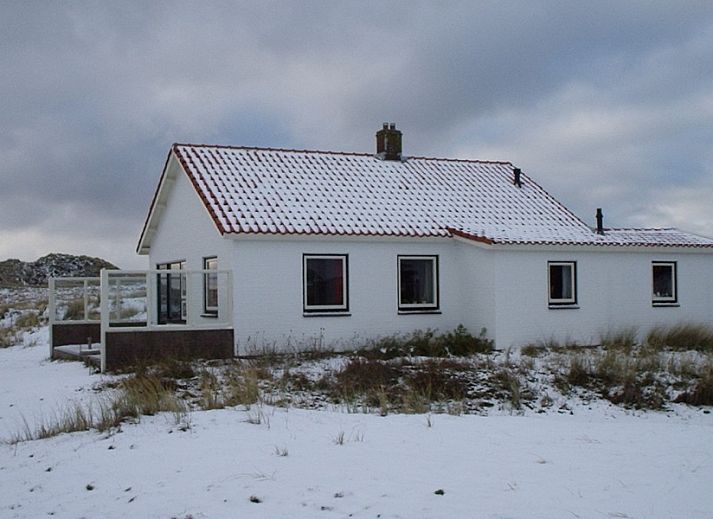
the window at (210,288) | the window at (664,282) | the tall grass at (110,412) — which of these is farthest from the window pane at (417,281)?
the tall grass at (110,412)

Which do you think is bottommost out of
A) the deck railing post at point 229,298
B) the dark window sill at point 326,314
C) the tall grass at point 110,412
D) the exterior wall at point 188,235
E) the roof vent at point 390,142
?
the tall grass at point 110,412

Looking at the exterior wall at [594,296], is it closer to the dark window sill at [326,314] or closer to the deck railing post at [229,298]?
the dark window sill at [326,314]

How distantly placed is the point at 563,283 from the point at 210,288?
9264 millimetres

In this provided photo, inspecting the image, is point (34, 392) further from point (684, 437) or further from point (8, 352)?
point (684, 437)

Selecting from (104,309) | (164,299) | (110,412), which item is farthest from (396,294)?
(110,412)

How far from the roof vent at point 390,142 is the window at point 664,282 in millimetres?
8460

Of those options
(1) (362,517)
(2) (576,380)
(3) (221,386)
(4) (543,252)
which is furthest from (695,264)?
(1) (362,517)

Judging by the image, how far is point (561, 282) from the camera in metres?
21.1

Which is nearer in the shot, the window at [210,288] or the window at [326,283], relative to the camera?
the window at [326,283]

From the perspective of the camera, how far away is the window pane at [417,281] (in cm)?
2062

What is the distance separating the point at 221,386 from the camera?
540 inches

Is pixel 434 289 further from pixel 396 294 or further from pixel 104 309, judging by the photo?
pixel 104 309

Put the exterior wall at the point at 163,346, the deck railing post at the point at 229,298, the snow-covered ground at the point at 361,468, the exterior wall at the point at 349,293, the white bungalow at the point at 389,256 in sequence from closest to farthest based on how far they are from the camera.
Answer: the snow-covered ground at the point at 361,468, the exterior wall at the point at 163,346, the deck railing post at the point at 229,298, the exterior wall at the point at 349,293, the white bungalow at the point at 389,256

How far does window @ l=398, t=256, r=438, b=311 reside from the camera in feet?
67.5
